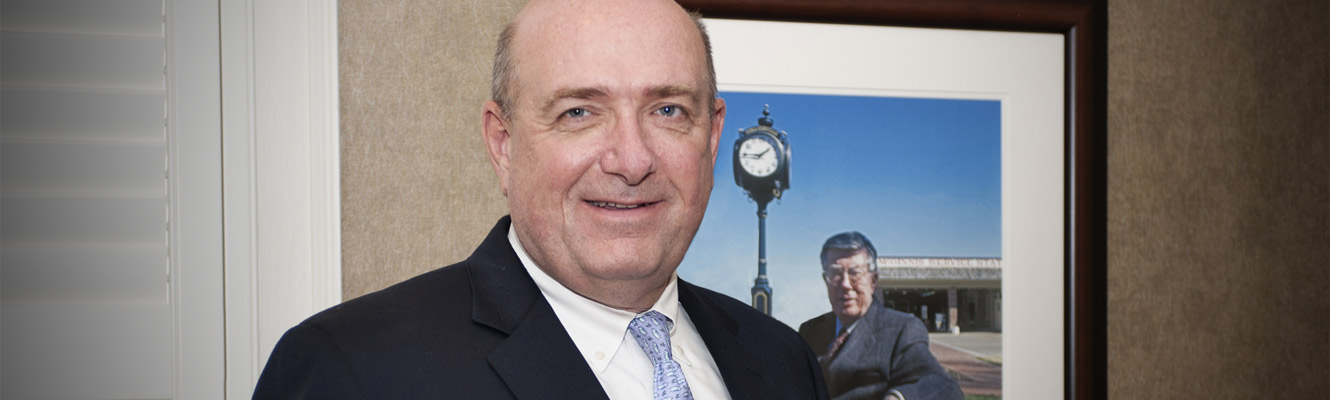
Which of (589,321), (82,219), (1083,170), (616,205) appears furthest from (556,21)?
(1083,170)

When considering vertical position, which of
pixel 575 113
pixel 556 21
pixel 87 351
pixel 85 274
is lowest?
pixel 87 351

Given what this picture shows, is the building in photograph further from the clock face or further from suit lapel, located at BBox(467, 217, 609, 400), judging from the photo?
suit lapel, located at BBox(467, 217, 609, 400)

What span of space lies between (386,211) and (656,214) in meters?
0.69

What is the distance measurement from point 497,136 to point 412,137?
18.9 inches

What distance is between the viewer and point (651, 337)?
975 mm

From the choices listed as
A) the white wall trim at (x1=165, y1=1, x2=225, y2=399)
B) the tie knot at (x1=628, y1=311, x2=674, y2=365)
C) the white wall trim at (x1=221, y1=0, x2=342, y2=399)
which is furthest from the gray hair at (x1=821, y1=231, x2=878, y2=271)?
the white wall trim at (x1=165, y1=1, x2=225, y2=399)

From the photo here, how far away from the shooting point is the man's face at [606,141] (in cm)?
89

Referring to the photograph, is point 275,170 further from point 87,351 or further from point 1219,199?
point 1219,199

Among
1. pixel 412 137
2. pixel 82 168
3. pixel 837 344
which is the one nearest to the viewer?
pixel 82 168

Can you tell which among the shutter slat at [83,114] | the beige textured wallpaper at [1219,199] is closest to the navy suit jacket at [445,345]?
the shutter slat at [83,114]

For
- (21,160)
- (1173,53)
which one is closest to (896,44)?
(1173,53)

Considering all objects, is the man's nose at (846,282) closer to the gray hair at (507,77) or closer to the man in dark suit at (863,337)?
the man in dark suit at (863,337)

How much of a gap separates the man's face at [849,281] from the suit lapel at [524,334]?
73 centimetres

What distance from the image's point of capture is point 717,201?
1.49 m
